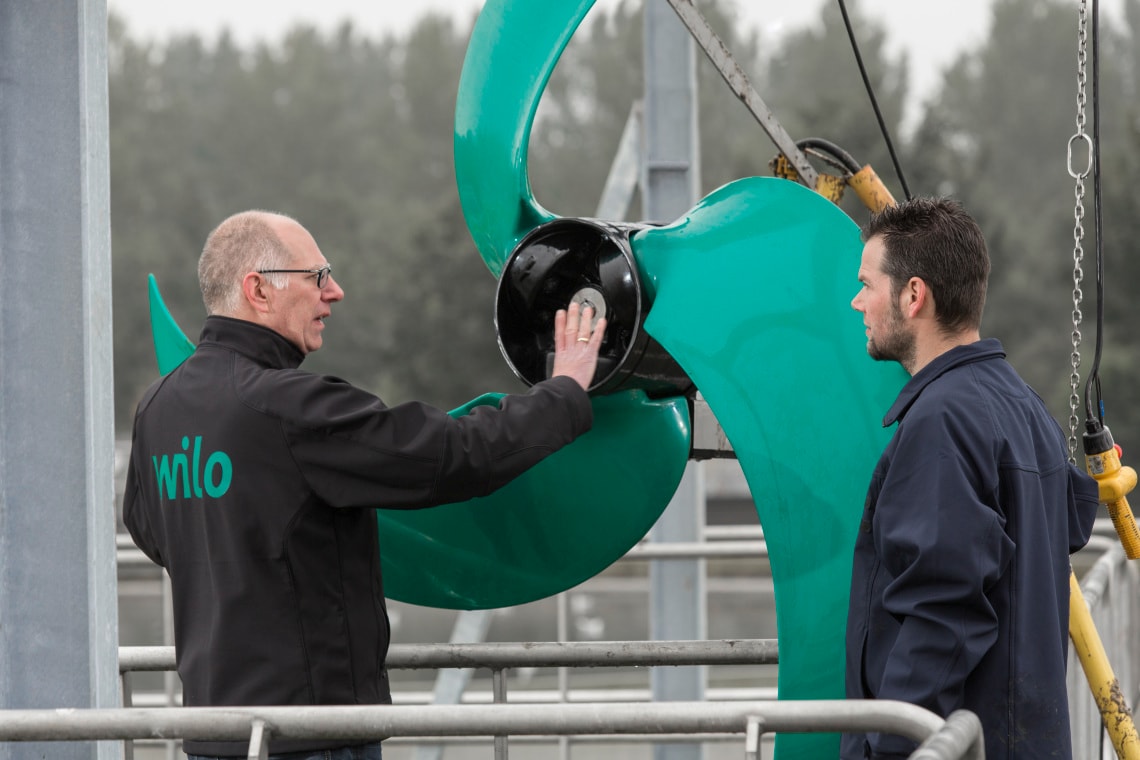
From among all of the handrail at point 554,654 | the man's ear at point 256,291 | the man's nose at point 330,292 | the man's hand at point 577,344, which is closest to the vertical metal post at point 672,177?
the handrail at point 554,654

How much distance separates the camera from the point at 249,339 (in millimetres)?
2871

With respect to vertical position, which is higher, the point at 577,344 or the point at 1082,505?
the point at 577,344

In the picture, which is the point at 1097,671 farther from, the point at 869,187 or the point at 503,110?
the point at 503,110

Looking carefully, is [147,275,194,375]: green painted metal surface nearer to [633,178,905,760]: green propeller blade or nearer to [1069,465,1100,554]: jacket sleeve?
[633,178,905,760]: green propeller blade

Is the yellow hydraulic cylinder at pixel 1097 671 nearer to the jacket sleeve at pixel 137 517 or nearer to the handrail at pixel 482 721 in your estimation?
the handrail at pixel 482 721

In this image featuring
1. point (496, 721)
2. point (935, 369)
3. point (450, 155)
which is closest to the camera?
point (496, 721)

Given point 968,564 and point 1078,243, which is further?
point 1078,243

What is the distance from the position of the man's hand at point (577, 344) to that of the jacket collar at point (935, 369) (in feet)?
2.20

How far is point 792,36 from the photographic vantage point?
57.0 m

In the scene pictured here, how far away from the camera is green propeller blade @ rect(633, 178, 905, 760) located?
8.82 feet

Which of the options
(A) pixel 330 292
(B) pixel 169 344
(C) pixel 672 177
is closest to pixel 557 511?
(A) pixel 330 292

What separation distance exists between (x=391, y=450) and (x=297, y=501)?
21 cm

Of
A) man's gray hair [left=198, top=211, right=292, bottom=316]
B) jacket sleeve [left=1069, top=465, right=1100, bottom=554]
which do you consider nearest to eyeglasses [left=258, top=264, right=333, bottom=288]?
man's gray hair [left=198, top=211, right=292, bottom=316]

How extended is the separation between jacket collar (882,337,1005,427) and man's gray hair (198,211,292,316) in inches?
49.8
